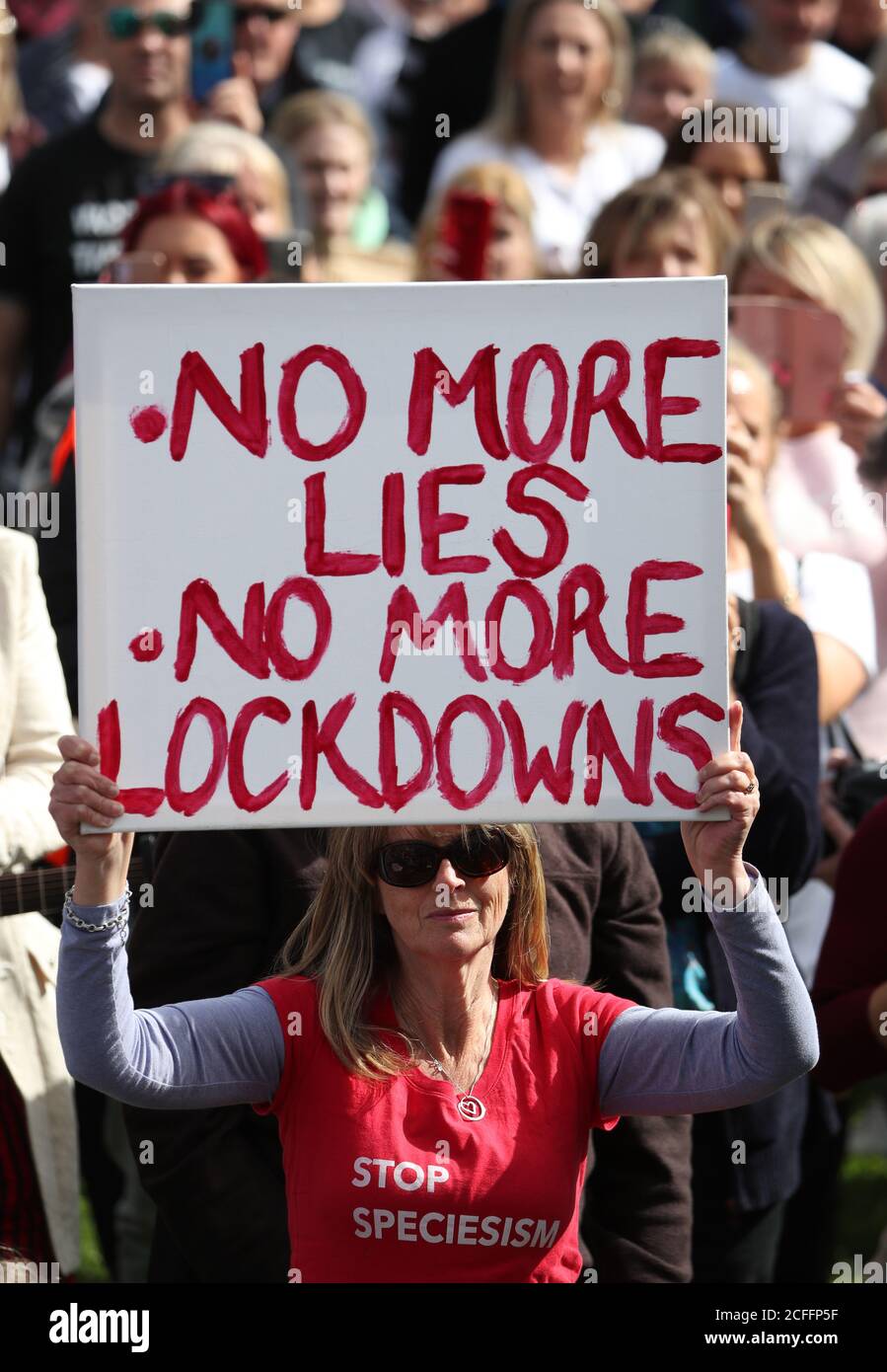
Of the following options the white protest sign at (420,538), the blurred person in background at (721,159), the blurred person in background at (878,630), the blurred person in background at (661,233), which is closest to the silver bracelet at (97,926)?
the white protest sign at (420,538)

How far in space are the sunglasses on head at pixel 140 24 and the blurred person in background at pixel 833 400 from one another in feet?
6.78

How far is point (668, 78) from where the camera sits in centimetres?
650

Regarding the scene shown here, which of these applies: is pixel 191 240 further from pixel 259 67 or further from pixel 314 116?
pixel 259 67

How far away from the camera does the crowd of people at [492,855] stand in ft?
8.11

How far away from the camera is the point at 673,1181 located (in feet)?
10.3

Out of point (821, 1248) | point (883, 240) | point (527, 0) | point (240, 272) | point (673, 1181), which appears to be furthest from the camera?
point (527, 0)

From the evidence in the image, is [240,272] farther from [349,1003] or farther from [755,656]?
[349,1003]

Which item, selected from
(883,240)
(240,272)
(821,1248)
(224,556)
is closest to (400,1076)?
(224,556)

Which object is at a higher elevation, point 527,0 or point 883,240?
point 527,0

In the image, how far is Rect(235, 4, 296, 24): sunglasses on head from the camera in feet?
21.7

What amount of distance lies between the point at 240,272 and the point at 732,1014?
2.47 meters

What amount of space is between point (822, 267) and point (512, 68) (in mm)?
1708

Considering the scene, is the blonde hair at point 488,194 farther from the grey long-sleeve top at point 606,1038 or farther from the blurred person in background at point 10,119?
the grey long-sleeve top at point 606,1038

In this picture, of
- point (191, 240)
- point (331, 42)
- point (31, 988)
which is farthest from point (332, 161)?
point (31, 988)
